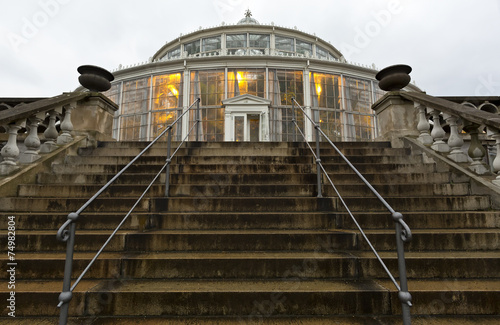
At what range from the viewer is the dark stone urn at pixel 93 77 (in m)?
5.60

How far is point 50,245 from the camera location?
303 cm

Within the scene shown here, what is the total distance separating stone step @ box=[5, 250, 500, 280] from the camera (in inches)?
102

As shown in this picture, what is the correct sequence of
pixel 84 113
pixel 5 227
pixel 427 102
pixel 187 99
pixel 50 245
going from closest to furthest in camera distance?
1. pixel 50 245
2. pixel 5 227
3. pixel 427 102
4. pixel 84 113
5. pixel 187 99

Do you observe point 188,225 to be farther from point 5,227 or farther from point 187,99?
point 187,99

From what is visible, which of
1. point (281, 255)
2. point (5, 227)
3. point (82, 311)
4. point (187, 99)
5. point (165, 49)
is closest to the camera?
point (82, 311)

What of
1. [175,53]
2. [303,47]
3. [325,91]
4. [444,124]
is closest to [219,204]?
[444,124]

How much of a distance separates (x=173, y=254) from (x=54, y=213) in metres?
1.86

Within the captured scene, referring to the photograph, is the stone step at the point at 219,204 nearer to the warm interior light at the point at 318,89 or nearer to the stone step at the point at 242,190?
the stone step at the point at 242,190

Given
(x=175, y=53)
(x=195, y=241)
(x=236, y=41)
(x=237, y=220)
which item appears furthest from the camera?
(x=175, y=53)

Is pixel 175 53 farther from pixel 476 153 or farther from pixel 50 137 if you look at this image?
pixel 476 153

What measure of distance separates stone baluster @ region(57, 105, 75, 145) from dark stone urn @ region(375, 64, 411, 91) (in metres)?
6.37

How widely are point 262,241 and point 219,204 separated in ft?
3.02

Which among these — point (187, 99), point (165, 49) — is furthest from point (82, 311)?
point (165, 49)

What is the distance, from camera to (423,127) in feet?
16.7
